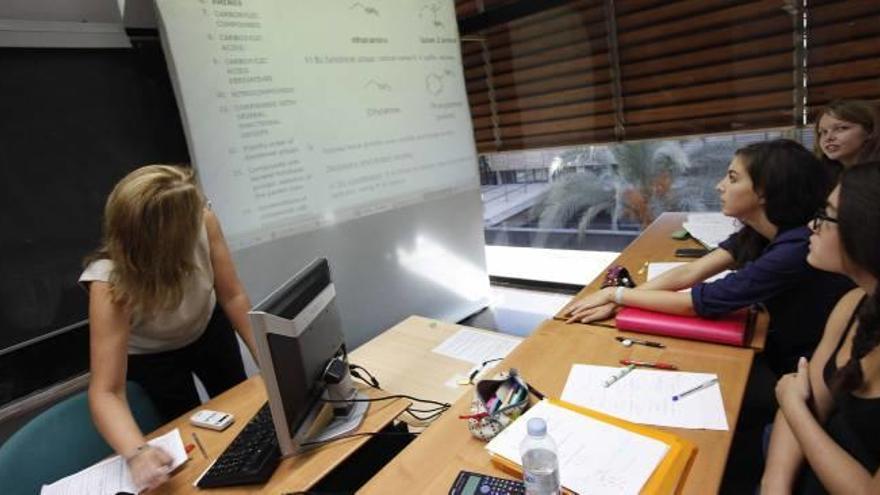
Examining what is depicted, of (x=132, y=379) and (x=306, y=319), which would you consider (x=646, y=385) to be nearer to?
(x=306, y=319)

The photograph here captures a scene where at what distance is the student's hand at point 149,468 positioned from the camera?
1259 mm

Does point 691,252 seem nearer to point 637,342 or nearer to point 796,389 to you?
point 637,342

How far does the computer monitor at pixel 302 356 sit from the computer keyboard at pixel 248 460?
0.06 meters

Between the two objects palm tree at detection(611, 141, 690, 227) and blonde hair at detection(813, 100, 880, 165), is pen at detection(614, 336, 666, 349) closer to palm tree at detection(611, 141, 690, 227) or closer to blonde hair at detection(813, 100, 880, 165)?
blonde hair at detection(813, 100, 880, 165)

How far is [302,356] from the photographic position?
4.35ft

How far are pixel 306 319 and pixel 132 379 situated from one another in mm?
987

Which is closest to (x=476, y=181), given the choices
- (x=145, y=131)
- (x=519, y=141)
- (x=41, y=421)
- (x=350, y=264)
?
(x=519, y=141)

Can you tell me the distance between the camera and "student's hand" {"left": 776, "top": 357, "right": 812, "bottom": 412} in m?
1.22

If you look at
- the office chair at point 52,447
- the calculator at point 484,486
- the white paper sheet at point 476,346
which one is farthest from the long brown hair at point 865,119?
the office chair at point 52,447

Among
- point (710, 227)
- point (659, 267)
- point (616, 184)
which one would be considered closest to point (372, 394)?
point (659, 267)

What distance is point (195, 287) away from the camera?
1.74 m

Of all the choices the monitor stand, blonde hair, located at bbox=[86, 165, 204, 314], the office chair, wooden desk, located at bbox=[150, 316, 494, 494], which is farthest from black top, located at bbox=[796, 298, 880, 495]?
the office chair

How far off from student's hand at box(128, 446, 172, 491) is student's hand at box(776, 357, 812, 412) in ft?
5.16

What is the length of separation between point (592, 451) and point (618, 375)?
379 millimetres
